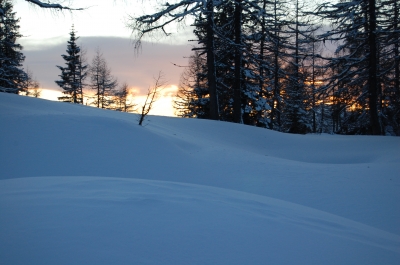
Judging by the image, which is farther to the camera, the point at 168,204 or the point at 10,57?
the point at 10,57

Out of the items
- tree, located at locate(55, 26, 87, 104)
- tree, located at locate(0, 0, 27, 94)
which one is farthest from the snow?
tree, located at locate(55, 26, 87, 104)

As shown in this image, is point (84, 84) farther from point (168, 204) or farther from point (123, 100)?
point (168, 204)

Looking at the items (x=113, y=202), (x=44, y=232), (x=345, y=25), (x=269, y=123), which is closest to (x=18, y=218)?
(x=44, y=232)

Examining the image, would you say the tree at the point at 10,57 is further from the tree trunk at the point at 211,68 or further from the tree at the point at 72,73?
the tree trunk at the point at 211,68

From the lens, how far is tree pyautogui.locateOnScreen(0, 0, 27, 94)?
2480 cm

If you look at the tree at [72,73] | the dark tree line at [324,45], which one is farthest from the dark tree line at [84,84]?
the dark tree line at [324,45]

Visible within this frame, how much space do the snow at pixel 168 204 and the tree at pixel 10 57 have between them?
20.8 meters

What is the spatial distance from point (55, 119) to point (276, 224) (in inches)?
295

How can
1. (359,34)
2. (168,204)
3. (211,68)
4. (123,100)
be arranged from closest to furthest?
(168,204), (359,34), (211,68), (123,100)

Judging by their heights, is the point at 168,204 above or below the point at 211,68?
below

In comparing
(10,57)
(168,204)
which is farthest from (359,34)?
(10,57)

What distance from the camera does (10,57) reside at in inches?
1048

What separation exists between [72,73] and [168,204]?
35.1 m

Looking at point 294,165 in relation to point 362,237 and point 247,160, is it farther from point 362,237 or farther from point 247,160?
point 362,237
